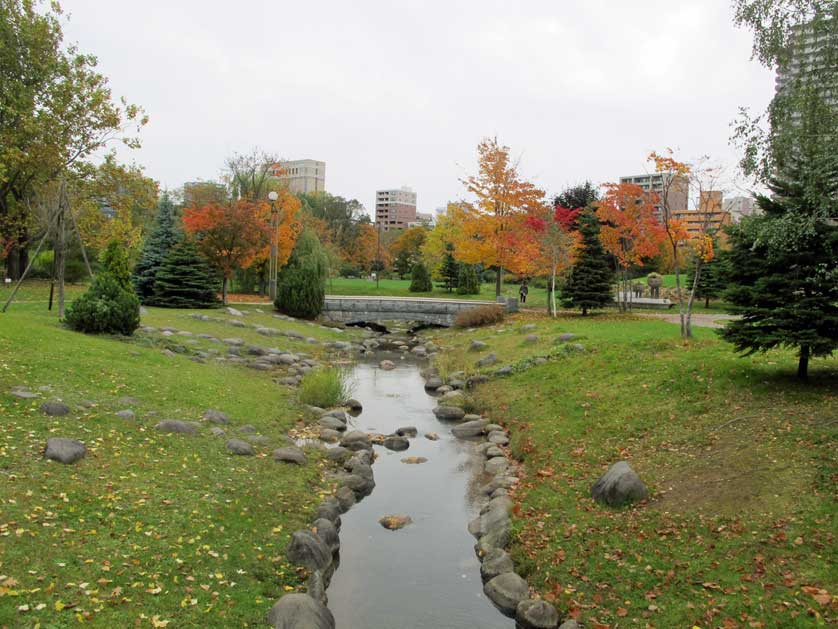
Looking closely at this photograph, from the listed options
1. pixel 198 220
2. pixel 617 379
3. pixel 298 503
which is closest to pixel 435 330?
pixel 198 220

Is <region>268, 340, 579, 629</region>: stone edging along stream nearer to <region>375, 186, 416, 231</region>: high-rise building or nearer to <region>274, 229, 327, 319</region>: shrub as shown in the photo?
<region>274, 229, 327, 319</region>: shrub

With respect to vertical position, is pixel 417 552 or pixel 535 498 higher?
pixel 535 498

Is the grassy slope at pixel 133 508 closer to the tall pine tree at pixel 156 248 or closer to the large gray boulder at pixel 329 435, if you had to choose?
the large gray boulder at pixel 329 435

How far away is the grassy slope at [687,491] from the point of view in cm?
622

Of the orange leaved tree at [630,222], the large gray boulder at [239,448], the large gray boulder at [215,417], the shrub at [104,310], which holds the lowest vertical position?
the large gray boulder at [239,448]

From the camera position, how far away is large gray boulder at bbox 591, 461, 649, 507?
27.5 ft

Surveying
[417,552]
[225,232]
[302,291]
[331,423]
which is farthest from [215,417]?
[225,232]

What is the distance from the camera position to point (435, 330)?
31219 mm

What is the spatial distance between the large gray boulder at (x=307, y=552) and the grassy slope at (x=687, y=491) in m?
2.42

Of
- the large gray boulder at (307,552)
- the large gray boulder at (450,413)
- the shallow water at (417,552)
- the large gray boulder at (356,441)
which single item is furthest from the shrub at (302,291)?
the large gray boulder at (307,552)

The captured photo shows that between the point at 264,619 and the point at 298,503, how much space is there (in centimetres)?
292

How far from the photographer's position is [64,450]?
25.8 ft

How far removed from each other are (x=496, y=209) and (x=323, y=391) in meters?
18.6

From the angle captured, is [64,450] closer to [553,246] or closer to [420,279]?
[553,246]
